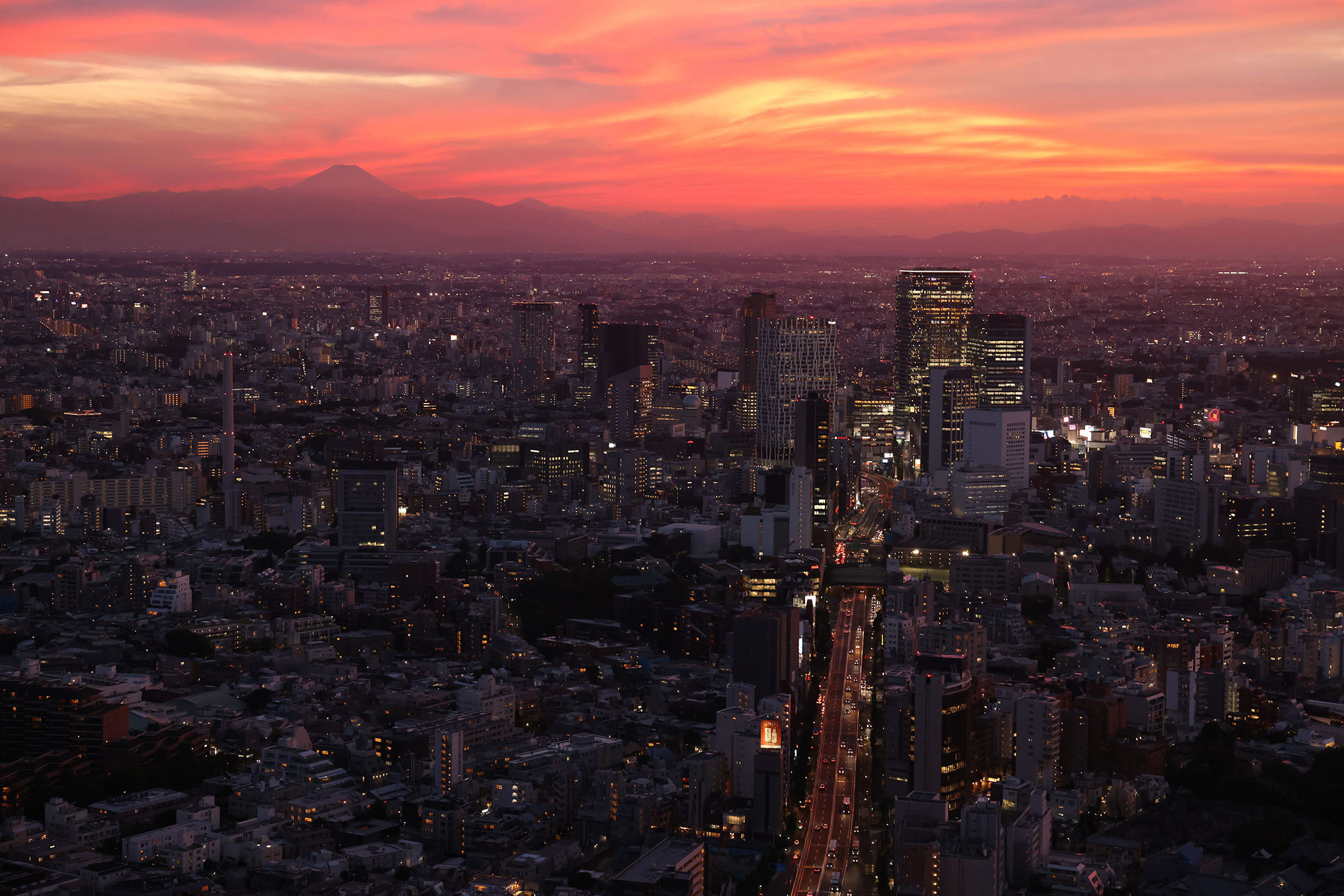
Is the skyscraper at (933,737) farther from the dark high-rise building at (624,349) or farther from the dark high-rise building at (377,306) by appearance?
the dark high-rise building at (377,306)

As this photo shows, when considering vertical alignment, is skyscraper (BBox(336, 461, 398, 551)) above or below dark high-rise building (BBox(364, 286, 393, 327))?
below

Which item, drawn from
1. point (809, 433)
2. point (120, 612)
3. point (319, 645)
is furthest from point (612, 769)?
point (809, 433)

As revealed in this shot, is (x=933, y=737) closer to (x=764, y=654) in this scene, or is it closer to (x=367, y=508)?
(x=764, y=654)

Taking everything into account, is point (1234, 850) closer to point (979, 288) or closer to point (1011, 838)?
point (1011, 838)

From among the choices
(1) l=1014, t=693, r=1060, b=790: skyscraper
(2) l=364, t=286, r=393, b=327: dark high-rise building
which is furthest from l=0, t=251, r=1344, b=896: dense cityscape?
(2) l=364, t=286, r=393, b=327: dark high-rise building

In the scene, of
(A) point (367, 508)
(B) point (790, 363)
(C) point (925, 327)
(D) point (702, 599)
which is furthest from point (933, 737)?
(C) point (925, 327)

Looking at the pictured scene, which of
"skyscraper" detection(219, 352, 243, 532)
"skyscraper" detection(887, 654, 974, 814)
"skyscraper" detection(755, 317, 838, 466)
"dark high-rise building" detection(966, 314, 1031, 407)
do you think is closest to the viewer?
"skyscraper" detection(887, 654, 974, 814)

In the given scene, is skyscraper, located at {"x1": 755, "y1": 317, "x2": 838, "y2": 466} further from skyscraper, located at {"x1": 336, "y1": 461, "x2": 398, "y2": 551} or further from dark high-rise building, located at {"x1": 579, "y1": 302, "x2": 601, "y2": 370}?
skyscraper, located at {"x1": 336, "y1": 461, "x2": 398, "y2": 551}
